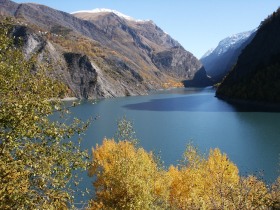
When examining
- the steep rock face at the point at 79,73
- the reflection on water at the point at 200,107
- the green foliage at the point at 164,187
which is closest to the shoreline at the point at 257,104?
the reflection on water at the point at 200,107

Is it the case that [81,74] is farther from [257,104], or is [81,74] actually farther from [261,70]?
[257,104]

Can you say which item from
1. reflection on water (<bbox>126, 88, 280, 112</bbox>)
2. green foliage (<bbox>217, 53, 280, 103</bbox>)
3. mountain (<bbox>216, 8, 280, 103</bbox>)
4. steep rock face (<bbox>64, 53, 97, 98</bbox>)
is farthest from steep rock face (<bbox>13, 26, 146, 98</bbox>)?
green foliage (<bbox>217, 53, 280, 103</bbox>)

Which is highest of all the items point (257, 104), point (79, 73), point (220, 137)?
point (79, 73)

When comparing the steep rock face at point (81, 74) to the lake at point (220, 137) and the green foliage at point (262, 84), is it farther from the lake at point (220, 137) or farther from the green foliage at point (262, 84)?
the green foliage at point (262, 84)

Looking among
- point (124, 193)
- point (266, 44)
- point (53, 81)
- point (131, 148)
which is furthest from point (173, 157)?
point (266, 44)

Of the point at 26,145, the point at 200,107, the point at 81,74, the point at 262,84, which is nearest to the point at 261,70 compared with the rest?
the point at 262,84

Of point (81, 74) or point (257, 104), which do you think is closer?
point (257, 104)

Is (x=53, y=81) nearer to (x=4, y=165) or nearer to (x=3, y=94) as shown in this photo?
Answer: (x=3, y=94)
